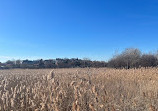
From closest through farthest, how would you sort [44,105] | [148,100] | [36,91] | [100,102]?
[44,105]
[100,102]
[36,91]
[148,100]

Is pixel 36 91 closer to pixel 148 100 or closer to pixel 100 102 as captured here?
pixel 100 102

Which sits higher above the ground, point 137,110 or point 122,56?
point 122,56

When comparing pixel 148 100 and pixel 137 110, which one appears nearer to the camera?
pixel 137 110

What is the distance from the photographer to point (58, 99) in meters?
3.79

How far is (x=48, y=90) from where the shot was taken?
4.71 metres

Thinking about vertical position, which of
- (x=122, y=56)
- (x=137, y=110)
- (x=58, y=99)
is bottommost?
(x=137, y=110)

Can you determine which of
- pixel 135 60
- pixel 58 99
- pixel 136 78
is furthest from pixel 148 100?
pixel 135 60

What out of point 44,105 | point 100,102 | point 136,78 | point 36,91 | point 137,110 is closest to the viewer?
point 44,105

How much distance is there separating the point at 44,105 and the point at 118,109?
147 cm

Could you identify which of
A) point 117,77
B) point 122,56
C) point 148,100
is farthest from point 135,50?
point 148,100

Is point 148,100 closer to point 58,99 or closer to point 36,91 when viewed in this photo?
point 58,99

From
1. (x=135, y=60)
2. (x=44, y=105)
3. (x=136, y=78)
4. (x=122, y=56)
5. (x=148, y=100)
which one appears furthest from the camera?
(x=122, y=56)

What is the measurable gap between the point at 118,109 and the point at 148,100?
5.18 feet

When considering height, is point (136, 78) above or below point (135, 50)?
below
